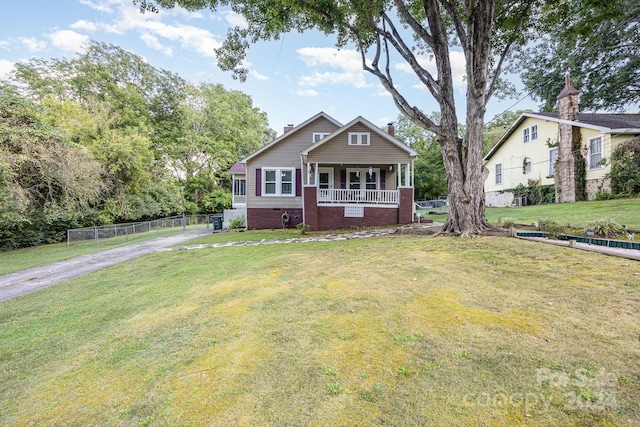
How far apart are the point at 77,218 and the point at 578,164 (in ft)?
104

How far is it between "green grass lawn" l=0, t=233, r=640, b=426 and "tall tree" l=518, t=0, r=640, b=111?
17523mm

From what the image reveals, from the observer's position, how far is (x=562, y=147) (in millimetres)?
17359

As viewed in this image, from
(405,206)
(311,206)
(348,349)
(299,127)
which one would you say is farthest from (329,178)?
(348,349)

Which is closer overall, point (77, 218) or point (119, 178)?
point (77, 218)

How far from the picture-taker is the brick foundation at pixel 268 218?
1644 cm

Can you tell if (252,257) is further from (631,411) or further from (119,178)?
(119,178)

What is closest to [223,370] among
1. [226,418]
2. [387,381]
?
[226,418]

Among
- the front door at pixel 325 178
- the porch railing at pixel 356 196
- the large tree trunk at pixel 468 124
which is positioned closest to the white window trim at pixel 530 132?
the porch railing at pixel 356 196

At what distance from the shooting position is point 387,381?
2.32 meters

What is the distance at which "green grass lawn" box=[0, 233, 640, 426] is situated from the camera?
2.06 m

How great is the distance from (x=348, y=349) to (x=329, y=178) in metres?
14.2

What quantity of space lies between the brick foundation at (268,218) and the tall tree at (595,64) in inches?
623

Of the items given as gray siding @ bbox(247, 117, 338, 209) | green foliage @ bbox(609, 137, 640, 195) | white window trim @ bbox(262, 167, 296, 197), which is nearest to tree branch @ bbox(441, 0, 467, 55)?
gray siding @ bbox(247, 117, 338, 209)

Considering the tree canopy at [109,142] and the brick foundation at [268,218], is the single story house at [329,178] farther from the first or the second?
the tree canopy at [109,142]
